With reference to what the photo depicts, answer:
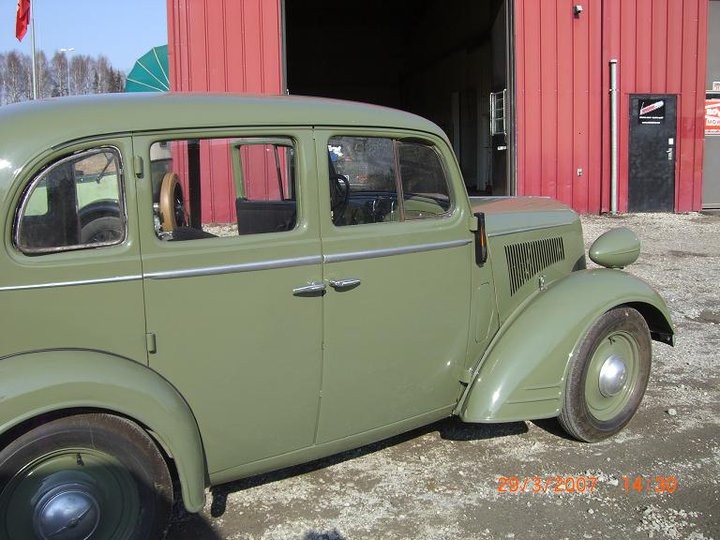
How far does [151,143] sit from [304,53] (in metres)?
24.1

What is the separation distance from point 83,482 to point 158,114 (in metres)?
1.37

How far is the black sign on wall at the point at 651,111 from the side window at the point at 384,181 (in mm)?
11213

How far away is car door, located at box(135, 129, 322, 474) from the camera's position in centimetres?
259

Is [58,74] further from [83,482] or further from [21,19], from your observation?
[83,482]

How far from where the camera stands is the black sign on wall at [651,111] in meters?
13.2

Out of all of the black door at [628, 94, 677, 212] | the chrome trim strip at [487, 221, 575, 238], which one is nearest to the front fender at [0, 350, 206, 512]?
the chrome trim strip at [487, 221, 575, 238]

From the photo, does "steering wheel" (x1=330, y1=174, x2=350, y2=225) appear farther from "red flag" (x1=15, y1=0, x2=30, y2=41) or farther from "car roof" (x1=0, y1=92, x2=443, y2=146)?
"red flag" (x1=15, y1=0, x2=30, y2=41)

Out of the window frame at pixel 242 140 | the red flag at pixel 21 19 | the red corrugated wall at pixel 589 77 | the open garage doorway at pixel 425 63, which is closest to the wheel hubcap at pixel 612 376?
the window frame at pixel 242 140

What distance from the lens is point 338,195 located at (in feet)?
10.00

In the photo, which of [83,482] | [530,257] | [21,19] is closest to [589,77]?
[530,257]

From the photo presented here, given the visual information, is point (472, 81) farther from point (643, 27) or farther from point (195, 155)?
point (195, 155)

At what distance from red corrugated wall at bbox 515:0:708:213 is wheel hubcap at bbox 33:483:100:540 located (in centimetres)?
1140

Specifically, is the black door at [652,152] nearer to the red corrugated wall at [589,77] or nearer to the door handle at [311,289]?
the red corrugated wall at [589,77]

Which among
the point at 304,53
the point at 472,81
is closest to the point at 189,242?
the point at 472,81
